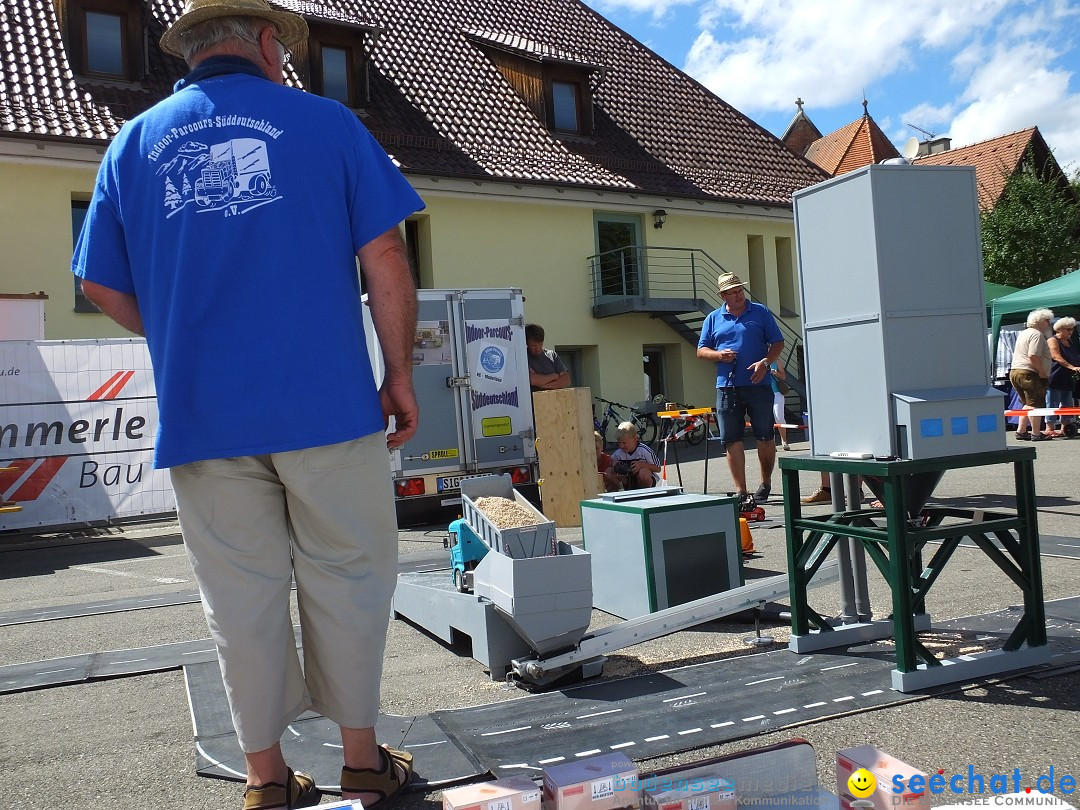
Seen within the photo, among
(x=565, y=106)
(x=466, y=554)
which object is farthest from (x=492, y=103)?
(x=466, y=554)

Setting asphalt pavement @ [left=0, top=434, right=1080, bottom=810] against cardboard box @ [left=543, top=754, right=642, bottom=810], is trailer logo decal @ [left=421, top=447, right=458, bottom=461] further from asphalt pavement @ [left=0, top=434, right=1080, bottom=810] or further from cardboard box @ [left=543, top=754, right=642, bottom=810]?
cardboard box @ [left=543, top=754, right=642, bottom=810]

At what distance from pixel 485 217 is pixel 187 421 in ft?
62.7

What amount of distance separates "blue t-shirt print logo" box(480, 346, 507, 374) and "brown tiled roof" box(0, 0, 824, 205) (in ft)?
31.4

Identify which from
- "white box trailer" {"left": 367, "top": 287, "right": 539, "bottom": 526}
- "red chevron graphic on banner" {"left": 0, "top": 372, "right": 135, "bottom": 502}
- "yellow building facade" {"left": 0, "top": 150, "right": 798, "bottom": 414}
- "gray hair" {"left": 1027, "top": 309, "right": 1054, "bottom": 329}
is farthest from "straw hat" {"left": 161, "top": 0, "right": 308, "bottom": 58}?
"gray hair" {"left": 1027, "top": 309, "right": 1054, "bottom": 329}

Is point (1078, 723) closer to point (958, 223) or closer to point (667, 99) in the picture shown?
point (958, 223)

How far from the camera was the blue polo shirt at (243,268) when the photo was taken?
258 centimetres

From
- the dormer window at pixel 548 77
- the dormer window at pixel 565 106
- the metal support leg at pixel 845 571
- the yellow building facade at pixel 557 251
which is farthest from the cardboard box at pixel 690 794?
the dormer window at pixel 565 106

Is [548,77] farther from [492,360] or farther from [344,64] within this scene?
[492,360]

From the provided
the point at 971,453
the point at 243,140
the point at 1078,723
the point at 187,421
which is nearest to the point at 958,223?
the point at 971,453

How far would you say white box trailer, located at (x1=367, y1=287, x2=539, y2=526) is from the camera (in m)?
10.6

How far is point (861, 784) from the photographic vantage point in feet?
7.38

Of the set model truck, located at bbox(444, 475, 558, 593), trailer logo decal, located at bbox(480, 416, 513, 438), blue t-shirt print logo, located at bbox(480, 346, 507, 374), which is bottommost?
model truck, located at bbox(444, 475, 558, 593)

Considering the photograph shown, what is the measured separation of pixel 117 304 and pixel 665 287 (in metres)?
21.8

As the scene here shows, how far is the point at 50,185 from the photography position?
16516 mm
